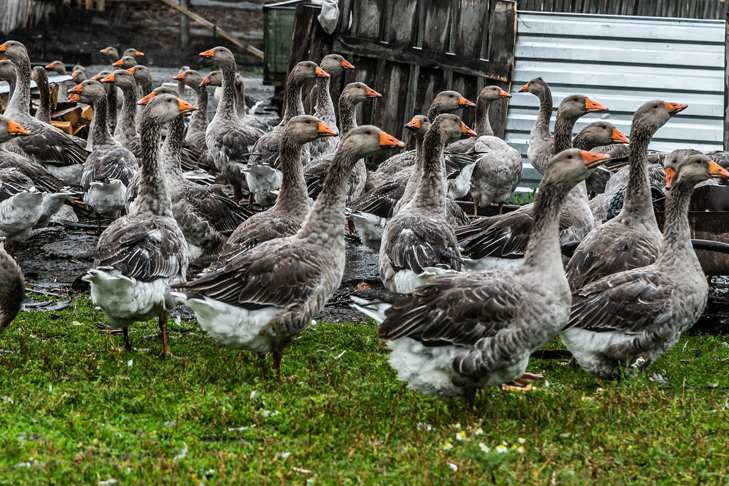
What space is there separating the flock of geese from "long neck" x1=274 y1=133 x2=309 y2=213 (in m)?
0.01

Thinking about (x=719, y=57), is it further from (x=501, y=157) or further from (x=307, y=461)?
(x=307, y=461)

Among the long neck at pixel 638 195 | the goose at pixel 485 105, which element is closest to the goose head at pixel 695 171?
the long neck at pixel 638 195

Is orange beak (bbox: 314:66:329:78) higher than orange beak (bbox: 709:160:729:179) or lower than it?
higher

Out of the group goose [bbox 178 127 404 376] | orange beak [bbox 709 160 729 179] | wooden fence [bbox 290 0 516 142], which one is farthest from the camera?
wooden fence [bbox 290 0 516 142]

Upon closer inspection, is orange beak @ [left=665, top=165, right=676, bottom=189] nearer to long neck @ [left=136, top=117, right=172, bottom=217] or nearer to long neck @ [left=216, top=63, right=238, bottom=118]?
long neck @ [left=136, top=117, right=172, bottom=217]

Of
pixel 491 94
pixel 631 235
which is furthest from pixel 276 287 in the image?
pixel 491 94

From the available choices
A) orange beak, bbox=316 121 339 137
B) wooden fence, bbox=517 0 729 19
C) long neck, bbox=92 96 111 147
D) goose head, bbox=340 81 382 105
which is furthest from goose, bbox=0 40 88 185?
wooden fence, bbox=517 0 729 19

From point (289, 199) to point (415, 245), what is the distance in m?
1.57

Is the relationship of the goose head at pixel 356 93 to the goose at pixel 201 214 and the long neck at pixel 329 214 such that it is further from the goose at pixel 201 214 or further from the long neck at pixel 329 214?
the long neck at pixel 329 214

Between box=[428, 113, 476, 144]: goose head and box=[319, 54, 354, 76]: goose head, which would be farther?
box=[319, 54, 354, 76]: goose head

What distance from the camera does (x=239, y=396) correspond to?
851cm

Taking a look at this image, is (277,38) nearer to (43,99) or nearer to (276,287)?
(43,99)

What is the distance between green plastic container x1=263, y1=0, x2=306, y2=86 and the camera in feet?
85.4

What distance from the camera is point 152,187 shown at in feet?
35.8
